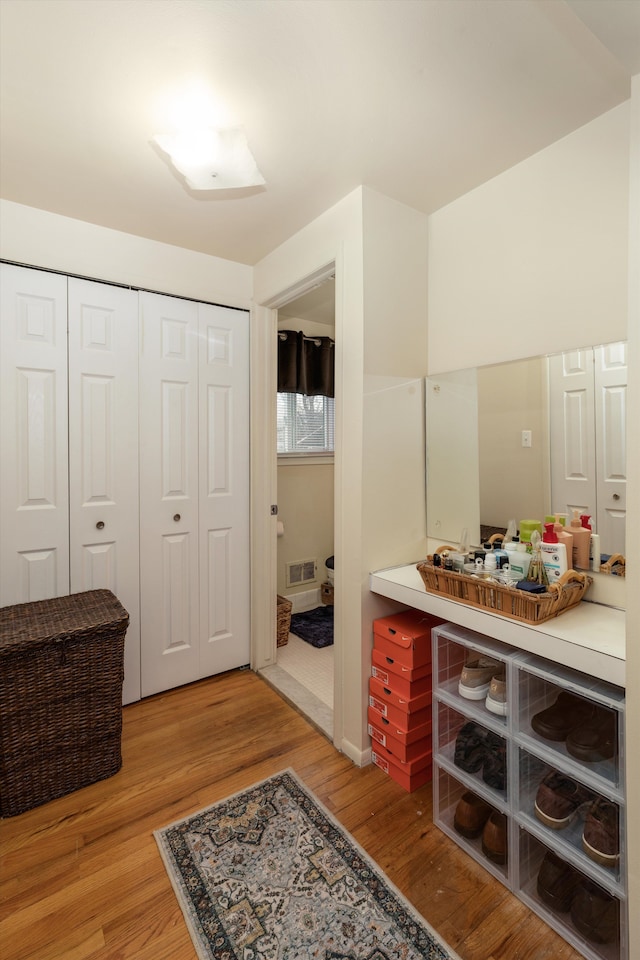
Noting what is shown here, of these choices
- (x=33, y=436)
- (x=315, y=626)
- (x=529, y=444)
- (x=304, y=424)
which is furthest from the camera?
(x=304, y=424)

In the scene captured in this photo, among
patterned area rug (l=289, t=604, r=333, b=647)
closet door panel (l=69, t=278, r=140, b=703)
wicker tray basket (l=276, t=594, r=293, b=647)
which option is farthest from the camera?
patterned area rug (l=289, t=604, r=333, b=647)

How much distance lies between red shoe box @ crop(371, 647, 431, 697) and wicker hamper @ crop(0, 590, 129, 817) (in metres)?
1.07

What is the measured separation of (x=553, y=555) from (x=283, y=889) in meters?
1.35

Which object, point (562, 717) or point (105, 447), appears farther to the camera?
point (105, 447)

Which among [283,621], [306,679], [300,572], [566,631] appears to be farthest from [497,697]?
[300,572]

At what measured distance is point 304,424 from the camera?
3699 millimetres

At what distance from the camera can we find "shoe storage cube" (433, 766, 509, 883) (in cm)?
151

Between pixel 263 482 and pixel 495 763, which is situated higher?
pixel 263 482

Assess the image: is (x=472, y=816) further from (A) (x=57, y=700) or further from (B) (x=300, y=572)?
(B) (x=300, y=572)

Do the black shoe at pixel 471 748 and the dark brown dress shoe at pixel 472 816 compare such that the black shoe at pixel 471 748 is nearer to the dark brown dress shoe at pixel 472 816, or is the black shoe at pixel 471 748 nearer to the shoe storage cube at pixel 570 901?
the dark brown dress shoe at pixel 472 816

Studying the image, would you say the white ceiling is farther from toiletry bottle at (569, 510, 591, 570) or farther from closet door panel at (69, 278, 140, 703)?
toiletry bottle at (569, 510, 591, 570)

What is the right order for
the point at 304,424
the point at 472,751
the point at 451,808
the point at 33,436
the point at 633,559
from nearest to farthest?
1. the point at 633,559
2. the point at 472,751
3. the point at 451,808
4. the point at 33,436
5. the point at 304,424

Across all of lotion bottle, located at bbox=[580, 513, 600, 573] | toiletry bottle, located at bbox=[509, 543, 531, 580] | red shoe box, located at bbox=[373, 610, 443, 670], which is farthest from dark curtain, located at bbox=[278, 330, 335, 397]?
lotion bottle, located at bbox=[580, 513, 600, 573]

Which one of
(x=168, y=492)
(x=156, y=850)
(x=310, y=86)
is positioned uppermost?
(x=310, y=86)
